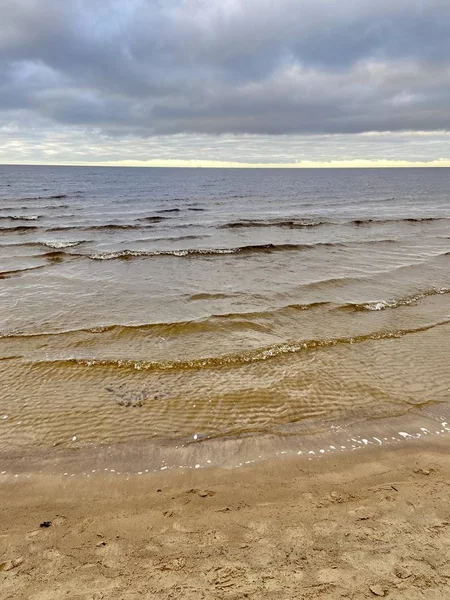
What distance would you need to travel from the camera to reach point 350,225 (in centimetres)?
3397

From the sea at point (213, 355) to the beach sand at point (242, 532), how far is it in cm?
50

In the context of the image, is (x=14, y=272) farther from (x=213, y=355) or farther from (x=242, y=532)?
(x=242, y=532)

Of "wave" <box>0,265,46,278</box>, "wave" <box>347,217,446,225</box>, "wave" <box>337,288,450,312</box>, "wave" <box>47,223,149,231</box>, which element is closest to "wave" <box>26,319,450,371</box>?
"wave" <box>337,288,450,312</box>

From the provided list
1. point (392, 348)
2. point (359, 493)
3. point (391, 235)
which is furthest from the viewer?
point (391, 235)

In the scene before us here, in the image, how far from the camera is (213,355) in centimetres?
1020

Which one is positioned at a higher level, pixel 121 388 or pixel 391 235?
pixel 391 235

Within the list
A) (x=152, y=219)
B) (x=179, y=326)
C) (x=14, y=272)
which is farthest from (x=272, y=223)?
(x=179, y=326)

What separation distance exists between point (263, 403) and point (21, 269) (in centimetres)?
1601

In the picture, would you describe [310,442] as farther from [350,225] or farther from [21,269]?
[350,225]

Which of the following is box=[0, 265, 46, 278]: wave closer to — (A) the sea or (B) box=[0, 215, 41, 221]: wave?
(A) the sea

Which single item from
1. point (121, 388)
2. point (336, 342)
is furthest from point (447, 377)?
point (121, 388)

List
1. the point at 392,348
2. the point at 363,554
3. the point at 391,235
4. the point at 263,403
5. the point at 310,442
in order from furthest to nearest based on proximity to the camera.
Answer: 1. the point at 391,235
2. the point at 392,348
3. the point at 263,403
4. the point at 310,442
5. the point at 363,554

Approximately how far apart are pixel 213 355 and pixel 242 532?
18.1 feet

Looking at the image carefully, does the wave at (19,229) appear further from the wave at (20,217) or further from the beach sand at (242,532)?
the beach sand at (242,532)
